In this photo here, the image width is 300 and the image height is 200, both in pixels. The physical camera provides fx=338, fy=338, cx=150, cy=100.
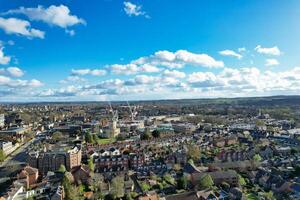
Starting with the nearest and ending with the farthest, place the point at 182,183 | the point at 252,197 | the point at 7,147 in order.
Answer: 1. the point at 252,197
2. the point at 182,183
3. the point at 7,147

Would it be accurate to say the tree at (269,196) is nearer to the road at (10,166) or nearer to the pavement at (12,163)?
the road at (10,166)

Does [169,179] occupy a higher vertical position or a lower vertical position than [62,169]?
lower

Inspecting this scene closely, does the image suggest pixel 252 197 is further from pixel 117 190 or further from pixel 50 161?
pixel 50 161

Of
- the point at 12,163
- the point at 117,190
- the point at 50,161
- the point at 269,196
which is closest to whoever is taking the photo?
the point at 269,196

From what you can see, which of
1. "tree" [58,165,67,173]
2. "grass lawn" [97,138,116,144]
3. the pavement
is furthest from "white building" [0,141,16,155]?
"tree" [58,165,67,173]

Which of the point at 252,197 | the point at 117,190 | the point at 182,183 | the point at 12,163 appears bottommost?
the point at 252,197

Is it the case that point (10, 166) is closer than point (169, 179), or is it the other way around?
point (169, 179)

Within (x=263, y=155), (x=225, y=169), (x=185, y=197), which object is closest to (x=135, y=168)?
(x=225, y=169)

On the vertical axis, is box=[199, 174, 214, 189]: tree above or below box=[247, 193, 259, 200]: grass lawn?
above

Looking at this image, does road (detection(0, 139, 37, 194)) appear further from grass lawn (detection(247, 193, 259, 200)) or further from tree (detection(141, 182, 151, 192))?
grass lawn (detection(247, 193, 259, 200))

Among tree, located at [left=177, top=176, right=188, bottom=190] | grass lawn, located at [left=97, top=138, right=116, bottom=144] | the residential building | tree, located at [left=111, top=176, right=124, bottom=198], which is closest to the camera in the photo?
tree, located at [left=111, top=176, right=124, bottom=198]

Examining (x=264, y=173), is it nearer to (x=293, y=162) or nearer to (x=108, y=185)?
(x=293, y=162)

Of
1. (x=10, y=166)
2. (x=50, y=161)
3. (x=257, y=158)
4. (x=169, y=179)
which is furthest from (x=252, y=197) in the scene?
(x=10, y=166)
